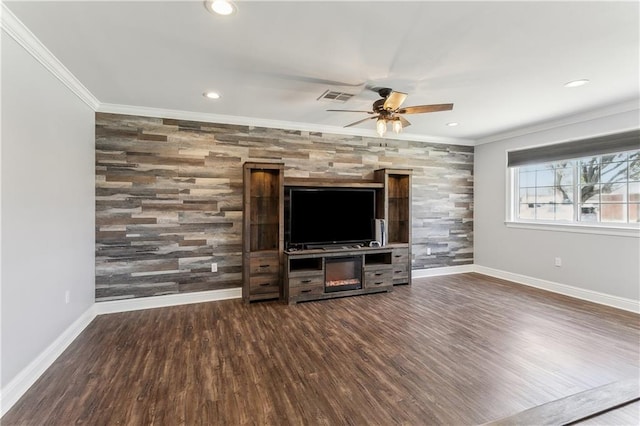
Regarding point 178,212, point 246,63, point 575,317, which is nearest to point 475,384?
point 575,317

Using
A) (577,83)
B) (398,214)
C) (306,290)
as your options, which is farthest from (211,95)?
(577,83)

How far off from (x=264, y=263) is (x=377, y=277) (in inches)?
67.4

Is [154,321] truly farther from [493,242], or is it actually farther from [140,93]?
[493,242]

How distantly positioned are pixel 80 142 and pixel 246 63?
2075 mm

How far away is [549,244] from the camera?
187 inches

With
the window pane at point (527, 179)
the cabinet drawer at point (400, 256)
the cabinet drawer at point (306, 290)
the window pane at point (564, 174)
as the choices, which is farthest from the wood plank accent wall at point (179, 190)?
the window pane at point (564, 174)

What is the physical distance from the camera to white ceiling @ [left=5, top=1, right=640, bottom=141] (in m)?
1.99

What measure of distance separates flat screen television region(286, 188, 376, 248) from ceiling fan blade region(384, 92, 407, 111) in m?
1.71

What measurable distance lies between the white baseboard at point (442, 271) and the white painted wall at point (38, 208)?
4.87 meters

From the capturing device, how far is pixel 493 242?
567 cm

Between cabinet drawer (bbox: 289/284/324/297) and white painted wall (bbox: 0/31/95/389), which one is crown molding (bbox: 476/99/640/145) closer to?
cabinet drawer (bbox: 289/284/324/297)

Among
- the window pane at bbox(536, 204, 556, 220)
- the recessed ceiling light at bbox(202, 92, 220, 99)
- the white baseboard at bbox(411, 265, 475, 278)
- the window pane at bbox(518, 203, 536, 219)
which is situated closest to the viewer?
the recessed ceiling light at bbox(202, 92, 220, 99)

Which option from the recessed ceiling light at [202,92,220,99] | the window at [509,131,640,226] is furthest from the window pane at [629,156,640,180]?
the recessed ceiling light at [202,92,220,99]

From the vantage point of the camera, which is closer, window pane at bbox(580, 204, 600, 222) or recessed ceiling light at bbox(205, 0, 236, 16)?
recessed ceiling light at bbox(205, 0, 236, 16)
